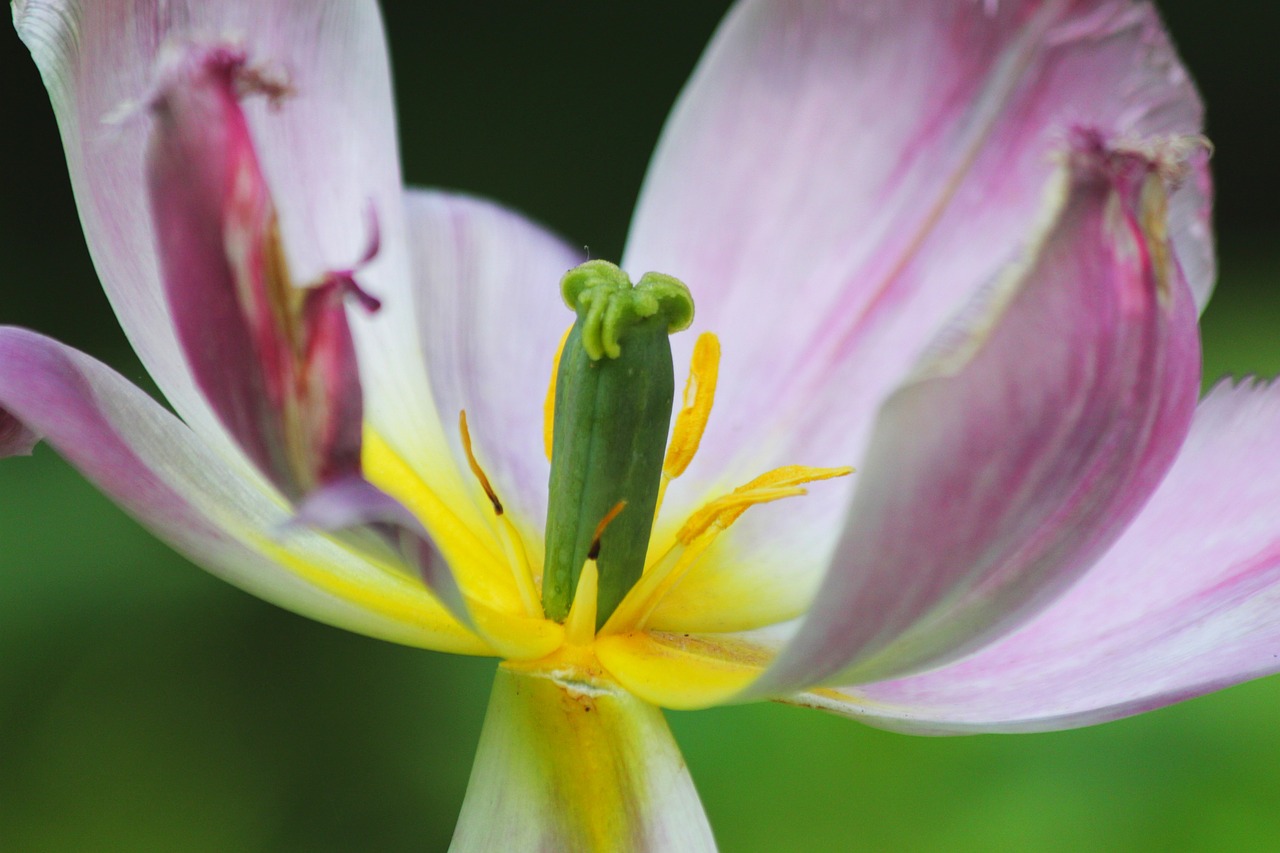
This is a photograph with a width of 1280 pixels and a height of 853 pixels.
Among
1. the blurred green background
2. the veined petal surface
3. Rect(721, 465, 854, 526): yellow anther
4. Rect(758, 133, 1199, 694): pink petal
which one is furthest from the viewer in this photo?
the blurred green background

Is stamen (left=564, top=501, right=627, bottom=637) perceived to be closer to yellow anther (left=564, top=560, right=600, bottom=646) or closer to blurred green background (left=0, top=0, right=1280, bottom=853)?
yellow anther (left=564, top=560, right=600, bottom=646)

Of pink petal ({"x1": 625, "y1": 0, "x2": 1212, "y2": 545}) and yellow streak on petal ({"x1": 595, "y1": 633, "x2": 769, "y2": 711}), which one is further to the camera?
pink petal ({"x1": 625, "y1": 0, "x2": 1212, "y2": 545})

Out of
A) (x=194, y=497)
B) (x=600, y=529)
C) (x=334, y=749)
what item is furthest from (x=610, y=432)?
(x=334, y=749)

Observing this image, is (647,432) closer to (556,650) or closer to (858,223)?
(556,650)

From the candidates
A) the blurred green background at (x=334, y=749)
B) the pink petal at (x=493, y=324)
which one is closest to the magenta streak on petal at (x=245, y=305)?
the pink petal at (x=493, y=324)

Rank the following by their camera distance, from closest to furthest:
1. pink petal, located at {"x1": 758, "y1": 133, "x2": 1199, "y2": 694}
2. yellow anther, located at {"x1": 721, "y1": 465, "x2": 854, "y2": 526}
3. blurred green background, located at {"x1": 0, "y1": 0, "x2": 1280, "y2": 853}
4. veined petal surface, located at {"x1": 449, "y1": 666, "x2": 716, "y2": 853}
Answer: pink petal, located at {"x1": 758, "y1": 133, "x2": 1199, "y2": 694}
veined petal surface, located at {"x1": 449, "y1": 666, "x2": 716, "y2": 853}
yellow anther, located at {"x1": 721, "y1": 465, "x2": 854, "y2": 526}
blurred green background, located at {"x1": 0, "y1": 0, "x2": 1280, "y2": 853}

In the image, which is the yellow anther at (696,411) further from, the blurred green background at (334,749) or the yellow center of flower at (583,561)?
the blurred green background at (334,749)

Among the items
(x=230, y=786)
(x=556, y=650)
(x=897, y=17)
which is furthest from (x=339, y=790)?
(x=897, y=17)

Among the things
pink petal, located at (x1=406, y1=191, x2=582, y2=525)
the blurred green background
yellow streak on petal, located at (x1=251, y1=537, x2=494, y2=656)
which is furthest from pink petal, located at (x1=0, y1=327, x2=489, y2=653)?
the blurred green background
